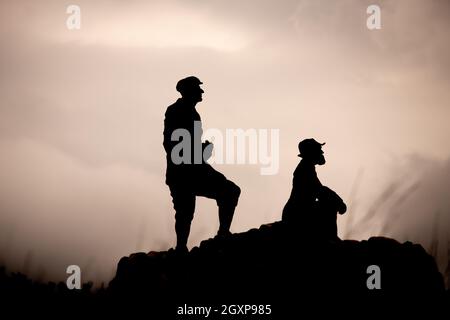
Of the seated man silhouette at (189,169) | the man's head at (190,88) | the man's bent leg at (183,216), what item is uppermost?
the man's head at (190,88)

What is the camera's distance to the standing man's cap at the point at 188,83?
1334 centimetres

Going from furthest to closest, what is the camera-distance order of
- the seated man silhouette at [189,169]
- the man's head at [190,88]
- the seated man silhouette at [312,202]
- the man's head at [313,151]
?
the man's head at [313,151] < the seated man silhouette at [312,202] < the man's head at [190,88] < the seated man silhouette at [189,169]

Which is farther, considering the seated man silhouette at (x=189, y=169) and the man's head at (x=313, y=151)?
the man's head at (x=313, y=151)

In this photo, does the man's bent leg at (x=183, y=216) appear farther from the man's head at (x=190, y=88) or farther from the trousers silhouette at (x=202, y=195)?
the man's head at (x=190, y=88)

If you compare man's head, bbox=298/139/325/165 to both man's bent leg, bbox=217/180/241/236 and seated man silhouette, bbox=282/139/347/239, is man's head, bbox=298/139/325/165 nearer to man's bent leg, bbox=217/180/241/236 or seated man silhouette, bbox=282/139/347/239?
seated man silhouette, bbox=282/139/347/239

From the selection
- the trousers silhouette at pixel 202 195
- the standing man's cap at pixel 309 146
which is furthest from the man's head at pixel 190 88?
the standing man's cap at pixel 309 146

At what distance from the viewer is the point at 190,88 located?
43.8 feet

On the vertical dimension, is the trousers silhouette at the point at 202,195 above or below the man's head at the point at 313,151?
below

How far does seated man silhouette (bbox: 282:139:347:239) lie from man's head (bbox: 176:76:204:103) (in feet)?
8.94

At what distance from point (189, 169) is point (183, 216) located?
1.08 metres

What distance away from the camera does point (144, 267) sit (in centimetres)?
1380

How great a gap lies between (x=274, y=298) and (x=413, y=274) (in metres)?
3.33
